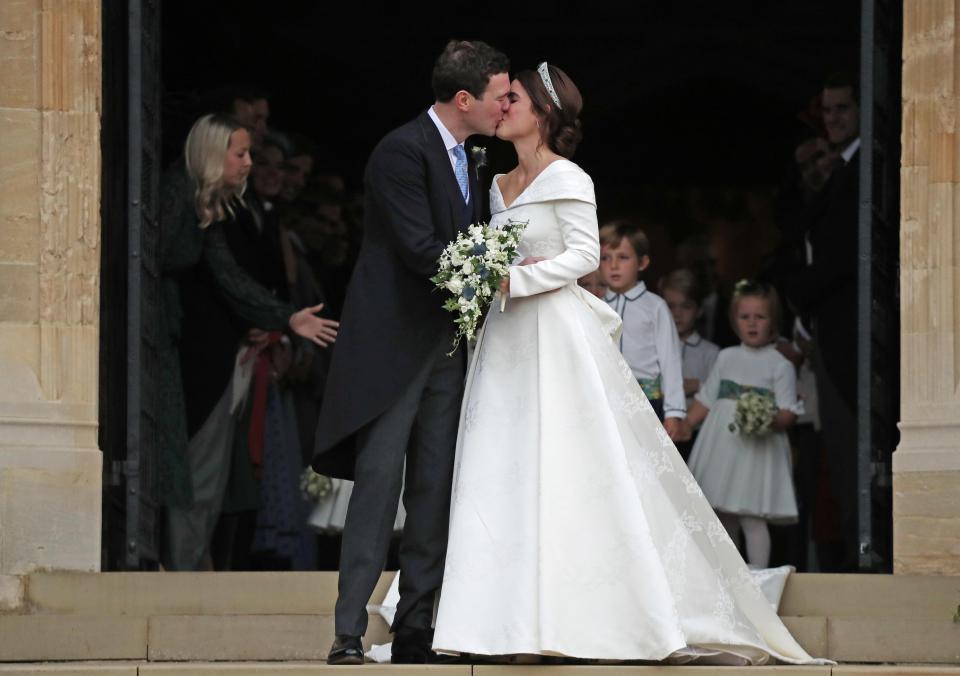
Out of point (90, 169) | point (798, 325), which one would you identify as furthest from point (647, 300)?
point (90, 169)

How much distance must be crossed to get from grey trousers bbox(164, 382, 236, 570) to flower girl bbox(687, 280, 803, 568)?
2280mm

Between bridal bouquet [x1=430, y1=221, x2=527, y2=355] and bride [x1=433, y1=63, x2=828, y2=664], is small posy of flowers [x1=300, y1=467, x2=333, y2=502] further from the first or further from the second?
bridal bouquet [x1=430, y1=221, x2=527, y2=355]

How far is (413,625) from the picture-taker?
7.26m

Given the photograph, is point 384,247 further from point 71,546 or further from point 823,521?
point 823,521

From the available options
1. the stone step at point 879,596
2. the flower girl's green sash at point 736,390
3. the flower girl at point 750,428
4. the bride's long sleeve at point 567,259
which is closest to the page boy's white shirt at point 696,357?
the flower girl at point 750,428

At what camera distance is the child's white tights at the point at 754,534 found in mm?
10195

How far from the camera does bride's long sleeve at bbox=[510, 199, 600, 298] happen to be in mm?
7215

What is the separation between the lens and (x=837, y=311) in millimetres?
10250

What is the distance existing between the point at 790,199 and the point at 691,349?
2474 mm

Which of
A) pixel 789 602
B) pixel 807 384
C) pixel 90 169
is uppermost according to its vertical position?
pixel 90 169

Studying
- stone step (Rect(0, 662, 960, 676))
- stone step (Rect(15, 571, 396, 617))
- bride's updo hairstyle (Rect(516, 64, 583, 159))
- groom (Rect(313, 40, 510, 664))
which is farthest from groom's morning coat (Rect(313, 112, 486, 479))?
stone step (Rect(15, 571, 396, 617))

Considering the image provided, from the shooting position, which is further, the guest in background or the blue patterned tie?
the guest in background

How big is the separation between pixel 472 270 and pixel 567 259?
41cm

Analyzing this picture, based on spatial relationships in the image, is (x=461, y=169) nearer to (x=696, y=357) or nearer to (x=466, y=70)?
(x=466, y=70)
